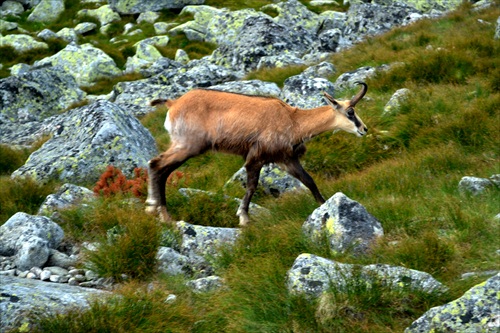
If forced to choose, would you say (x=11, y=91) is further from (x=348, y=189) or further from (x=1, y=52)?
(x=348, y=189)

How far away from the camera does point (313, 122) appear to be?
10.6 metres

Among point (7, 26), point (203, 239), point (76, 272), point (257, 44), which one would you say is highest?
point (76, 272)

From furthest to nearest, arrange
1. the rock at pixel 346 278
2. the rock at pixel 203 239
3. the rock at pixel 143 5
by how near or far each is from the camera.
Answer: the rock at pixel 143 5 → the rock at pixel 203 239 → the rock at pixel 346 278

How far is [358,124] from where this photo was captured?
10.6 m

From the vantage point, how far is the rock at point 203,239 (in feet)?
27.1

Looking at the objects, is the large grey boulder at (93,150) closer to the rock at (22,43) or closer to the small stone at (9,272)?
the small stone at (9,272)

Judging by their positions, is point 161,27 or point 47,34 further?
point 161,27

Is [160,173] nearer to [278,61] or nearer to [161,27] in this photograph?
[278,61]

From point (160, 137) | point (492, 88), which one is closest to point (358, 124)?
point (492, 88)

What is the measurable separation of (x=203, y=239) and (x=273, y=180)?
2.98m

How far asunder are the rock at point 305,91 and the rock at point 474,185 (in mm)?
5454

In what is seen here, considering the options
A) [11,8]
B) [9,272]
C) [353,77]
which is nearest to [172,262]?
[9,272]

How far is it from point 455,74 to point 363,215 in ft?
24.1

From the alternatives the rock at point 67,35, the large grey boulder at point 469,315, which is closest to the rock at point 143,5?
the rock at point 67,35
